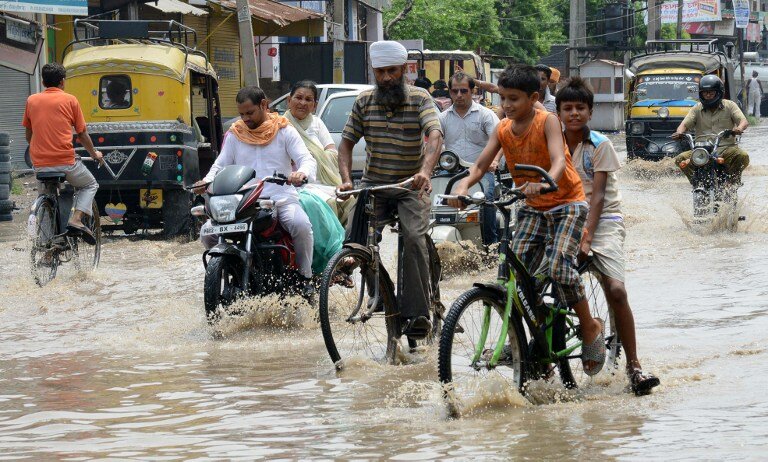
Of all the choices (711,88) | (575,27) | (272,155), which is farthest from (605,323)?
(575,27)

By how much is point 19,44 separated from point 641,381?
13998 mm

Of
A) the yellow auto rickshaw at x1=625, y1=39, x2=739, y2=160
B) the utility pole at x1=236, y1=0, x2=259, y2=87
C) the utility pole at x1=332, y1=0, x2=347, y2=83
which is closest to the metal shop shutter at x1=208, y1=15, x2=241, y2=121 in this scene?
the utility pole at x1=332, y1=0, x2=347, y2=83

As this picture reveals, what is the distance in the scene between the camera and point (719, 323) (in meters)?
8.64

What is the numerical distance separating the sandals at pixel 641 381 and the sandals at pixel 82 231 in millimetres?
6166

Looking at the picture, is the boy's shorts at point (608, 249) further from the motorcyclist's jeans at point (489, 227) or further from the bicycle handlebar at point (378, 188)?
the motorcyclist's jeans at point (489, 227)

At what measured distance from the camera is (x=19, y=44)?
18.2 metres

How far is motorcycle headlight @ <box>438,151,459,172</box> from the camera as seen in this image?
1026cm

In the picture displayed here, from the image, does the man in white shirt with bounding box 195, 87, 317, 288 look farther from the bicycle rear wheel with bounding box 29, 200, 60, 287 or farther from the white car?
the white car

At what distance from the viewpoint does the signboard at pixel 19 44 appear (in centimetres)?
1761

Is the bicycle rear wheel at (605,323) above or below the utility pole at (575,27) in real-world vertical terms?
below

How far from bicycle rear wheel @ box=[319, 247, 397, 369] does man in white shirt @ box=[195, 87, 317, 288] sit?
4.02 ft

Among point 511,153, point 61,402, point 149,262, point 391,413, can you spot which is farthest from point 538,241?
point 149,262

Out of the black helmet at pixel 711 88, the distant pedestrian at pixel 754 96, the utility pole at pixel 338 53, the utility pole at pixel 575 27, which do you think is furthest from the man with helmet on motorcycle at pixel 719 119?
the distant pedestrian at pixel 754 96

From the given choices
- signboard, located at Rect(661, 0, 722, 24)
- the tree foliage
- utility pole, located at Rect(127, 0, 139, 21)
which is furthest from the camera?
signboard, located at Rect(661, 0, 722, 24)
